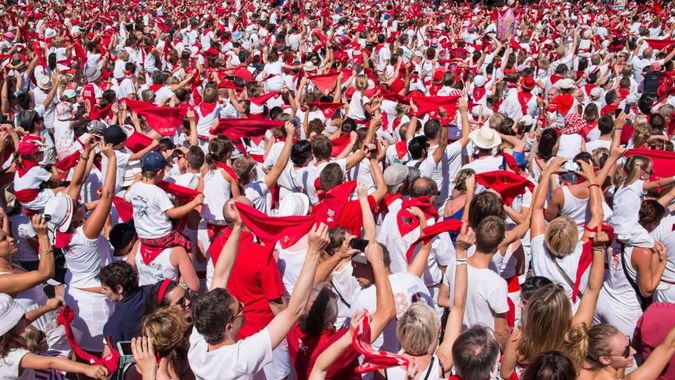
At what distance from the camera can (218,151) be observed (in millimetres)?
5844

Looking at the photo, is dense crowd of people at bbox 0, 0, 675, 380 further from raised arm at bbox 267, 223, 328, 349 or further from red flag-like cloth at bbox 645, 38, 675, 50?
red flag-like cloth at bbox 645, 38, 675, 50

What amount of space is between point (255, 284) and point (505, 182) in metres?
2.63

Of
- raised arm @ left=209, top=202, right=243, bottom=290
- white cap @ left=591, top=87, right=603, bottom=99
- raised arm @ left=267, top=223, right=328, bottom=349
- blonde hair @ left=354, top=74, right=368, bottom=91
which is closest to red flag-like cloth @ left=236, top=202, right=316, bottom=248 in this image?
raised arm @ left=209, top=202, right=243, bottom=290

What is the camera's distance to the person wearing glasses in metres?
3.29

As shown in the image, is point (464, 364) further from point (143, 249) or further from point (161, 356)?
point (143, 249)

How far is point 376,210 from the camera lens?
5883 mm

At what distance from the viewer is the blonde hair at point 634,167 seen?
17.6 ft

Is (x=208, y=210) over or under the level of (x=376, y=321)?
under

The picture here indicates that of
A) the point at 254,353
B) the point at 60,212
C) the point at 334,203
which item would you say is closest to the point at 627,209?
the point at 334,203

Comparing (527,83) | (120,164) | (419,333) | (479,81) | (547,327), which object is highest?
(419,333)

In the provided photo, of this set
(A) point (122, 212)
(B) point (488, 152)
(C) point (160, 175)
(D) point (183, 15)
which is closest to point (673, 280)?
(B) point (488, 152)

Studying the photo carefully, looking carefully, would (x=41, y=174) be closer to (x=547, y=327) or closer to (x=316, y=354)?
(x=316, y=354)

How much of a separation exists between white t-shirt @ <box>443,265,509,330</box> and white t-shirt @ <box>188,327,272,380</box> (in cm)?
143

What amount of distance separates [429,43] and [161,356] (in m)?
15.5
